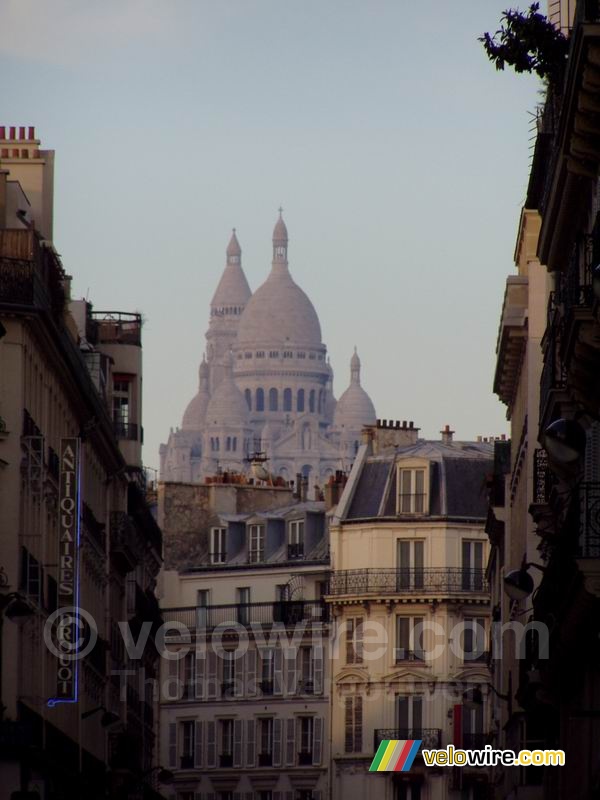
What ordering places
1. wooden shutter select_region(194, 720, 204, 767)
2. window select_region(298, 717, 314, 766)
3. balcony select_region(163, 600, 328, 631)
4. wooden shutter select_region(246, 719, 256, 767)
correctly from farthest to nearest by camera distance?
1. wooden shutter select_region(194, 720, 204, 767)
2. balcony select_region(163, 600, 328, 631)
3. wooden shutter select_region(246, 719, 256, 767)
4. window select_region(298, 717, 314, 766)

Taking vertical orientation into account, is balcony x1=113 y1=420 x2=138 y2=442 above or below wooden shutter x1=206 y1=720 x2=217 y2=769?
above

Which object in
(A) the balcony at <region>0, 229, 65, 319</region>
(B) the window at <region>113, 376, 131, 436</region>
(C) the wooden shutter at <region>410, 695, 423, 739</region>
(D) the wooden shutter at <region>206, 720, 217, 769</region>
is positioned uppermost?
(B) the window at <region>113, 376, 131, 436</region>

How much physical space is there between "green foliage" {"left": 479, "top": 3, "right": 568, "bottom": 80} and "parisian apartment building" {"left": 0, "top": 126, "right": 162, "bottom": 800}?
8127 millimetres

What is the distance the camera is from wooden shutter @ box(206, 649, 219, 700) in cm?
10650

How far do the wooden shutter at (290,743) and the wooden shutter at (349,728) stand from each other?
2898mm

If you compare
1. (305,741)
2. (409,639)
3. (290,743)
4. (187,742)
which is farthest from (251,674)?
(409,639)

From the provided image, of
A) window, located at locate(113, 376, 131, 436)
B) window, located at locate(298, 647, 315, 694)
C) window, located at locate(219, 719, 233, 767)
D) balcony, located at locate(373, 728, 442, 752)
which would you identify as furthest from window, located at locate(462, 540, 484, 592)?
window, located at locate(113, 376, 131, 436)

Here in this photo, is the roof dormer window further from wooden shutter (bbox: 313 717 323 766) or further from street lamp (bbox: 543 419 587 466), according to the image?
street lamp (bbox: 543 419 587 466)

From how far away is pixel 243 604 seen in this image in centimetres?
10794

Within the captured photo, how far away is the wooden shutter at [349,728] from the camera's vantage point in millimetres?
101562

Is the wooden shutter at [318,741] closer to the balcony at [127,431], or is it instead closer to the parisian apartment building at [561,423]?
the balcony at [127,431]

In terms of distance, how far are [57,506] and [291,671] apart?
51.1 meters

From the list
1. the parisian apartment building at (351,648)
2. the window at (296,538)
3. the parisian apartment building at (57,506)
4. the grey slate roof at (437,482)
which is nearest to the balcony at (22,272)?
the parisian apartment building at (57,506)

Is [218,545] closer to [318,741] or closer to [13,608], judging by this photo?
[318,741]
